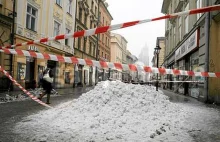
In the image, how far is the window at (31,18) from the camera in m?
15.6

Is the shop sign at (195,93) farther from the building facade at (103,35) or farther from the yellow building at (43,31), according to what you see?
the building facade at (103,35)

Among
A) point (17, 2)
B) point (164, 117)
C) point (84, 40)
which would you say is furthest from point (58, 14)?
→ point (164, 117)

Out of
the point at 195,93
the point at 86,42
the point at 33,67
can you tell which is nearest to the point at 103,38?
the point at 86,42

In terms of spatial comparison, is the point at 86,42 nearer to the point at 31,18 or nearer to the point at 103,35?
the point at 103,35

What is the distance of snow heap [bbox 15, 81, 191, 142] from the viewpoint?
12.6ft

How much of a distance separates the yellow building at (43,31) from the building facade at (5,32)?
563 millimetres

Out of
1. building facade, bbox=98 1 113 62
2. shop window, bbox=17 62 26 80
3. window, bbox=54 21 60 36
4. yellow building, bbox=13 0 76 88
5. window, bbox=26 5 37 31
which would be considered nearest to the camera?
shop window, bbox=17 62 26 80

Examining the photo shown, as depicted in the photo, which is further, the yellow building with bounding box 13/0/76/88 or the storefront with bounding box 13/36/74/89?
the yellow building with bounding box 13/0/76/88

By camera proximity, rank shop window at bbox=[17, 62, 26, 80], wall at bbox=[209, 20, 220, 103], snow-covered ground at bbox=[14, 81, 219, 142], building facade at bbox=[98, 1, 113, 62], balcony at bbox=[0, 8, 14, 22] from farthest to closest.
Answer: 1. building facade at bbox=[98, 1, 113, 62]
2. shop window at bbox=[17, 62, 26, 80]
3. balcony at bbox=[0, 8, 14, 22]
4. wall at bbox=[209, 20, 220, 103]
5. snow-covered ground at bbox=[14, 81, 219, 142]

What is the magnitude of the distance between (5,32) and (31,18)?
10.9 ft

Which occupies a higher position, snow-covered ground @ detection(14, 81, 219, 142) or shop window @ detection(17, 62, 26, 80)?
shop window @ detection(17, 62, 26, 80)

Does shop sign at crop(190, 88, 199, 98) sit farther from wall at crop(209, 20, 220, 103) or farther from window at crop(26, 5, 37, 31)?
window at crop(26, 5, 37, 31)

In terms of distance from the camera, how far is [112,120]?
15.5 ft

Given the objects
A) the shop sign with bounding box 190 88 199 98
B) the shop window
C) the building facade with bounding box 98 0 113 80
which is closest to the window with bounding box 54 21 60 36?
the shop window
